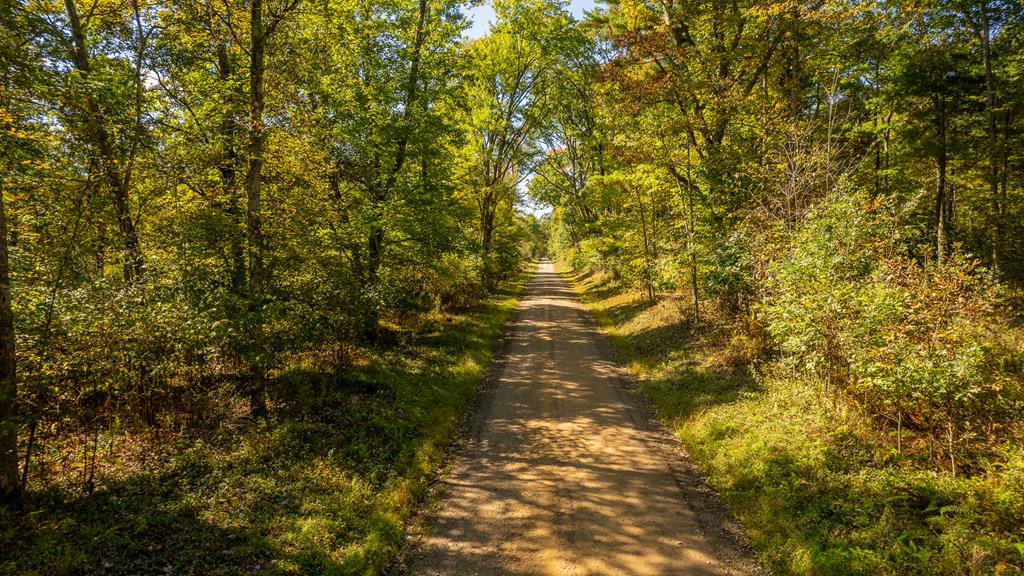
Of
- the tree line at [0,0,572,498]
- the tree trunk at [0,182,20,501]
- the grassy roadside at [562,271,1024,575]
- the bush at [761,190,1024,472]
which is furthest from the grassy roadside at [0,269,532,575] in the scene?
the bush at [761,190,1024,472]

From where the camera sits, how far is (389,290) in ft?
39.8

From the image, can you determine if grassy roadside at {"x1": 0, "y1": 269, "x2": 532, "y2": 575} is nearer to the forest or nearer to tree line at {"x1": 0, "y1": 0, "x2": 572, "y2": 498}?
the forest

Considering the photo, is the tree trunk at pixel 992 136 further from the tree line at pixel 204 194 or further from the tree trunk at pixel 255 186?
the tree trunk at pixel 255 186

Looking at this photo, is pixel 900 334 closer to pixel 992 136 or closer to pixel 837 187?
pixel 837 187

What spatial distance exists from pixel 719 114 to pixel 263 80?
516 inches

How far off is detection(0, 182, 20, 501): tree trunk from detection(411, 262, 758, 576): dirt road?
200 inches

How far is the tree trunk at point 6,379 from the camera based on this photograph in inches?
196

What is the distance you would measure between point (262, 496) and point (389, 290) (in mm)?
6645

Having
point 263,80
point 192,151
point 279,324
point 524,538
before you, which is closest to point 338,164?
point 263,80

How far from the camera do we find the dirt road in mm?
5480

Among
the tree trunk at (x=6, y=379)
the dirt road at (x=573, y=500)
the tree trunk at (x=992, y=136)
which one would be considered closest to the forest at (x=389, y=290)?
the tree trunk at (x=6, y=379)

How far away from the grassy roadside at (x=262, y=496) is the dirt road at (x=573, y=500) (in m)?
0.86

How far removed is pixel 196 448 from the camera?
6961 mm

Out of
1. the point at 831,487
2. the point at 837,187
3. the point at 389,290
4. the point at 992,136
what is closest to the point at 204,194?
the point at 389,290
